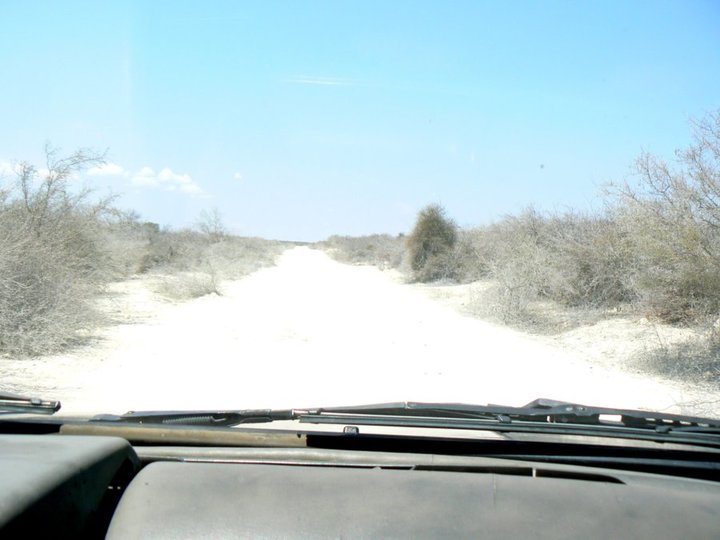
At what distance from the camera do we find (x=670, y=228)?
34.1ft

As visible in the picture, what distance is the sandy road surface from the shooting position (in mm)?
8109

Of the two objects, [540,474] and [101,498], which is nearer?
[101,498]

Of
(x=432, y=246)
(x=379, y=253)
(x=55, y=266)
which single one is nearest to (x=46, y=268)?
(x=55, y=266)

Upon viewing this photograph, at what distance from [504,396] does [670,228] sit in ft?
13.9

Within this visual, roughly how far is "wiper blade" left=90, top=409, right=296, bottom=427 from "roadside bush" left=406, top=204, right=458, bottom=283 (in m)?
28.6

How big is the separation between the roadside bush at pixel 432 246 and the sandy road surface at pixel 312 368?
16092 millimetres

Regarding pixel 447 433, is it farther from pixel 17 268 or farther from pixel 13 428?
pixel 17 268

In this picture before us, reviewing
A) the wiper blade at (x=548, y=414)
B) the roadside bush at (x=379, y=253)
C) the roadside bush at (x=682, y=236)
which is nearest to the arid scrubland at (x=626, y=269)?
the roadside bush at (x=682, y=236)

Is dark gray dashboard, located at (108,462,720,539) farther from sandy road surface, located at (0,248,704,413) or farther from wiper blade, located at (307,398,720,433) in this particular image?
sandy road surface, located at (0,248,704,413)

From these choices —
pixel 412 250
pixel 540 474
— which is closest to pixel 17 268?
pixel 540 474

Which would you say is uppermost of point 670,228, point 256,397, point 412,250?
point 412,250

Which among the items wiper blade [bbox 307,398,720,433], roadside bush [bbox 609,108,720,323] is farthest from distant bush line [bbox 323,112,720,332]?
wiper blade [bbox 307,398,720,433]

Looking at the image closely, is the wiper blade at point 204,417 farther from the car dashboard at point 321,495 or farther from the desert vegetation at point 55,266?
the desert vegetation at point 55,266

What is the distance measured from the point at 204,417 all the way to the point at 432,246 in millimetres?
30617
